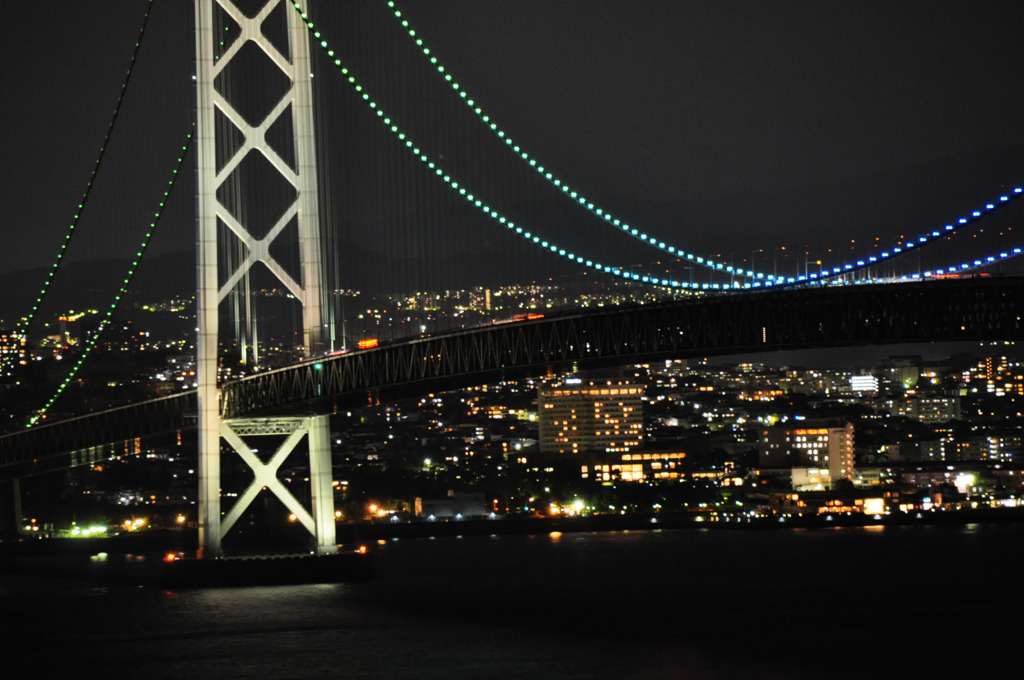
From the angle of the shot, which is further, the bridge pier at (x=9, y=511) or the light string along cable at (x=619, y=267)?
the bridge pier at (x=9, y=511)

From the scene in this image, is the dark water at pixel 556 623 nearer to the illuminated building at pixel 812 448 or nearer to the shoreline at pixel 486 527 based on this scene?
the shoreline at pixel 486 527

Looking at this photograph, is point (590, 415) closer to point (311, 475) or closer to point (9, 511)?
point (9, 511)

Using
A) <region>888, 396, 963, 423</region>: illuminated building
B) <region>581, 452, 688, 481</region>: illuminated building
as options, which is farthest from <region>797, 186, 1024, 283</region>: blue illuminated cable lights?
<region>888, 396, 963, 423</region>: illuminated building

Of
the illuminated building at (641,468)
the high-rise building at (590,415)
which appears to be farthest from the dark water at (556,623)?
the high-rise building at (590,415)

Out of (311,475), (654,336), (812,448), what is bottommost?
(812,448)

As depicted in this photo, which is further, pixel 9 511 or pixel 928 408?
pixel 928 408

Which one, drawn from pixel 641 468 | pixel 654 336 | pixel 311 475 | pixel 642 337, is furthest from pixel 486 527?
pixel 654 336

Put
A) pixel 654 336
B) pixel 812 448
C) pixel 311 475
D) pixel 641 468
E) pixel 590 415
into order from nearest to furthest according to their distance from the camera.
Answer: pixel 654 336
pixel 311 475
pixel 641 468
pixel 812 448
pixel 590 415
